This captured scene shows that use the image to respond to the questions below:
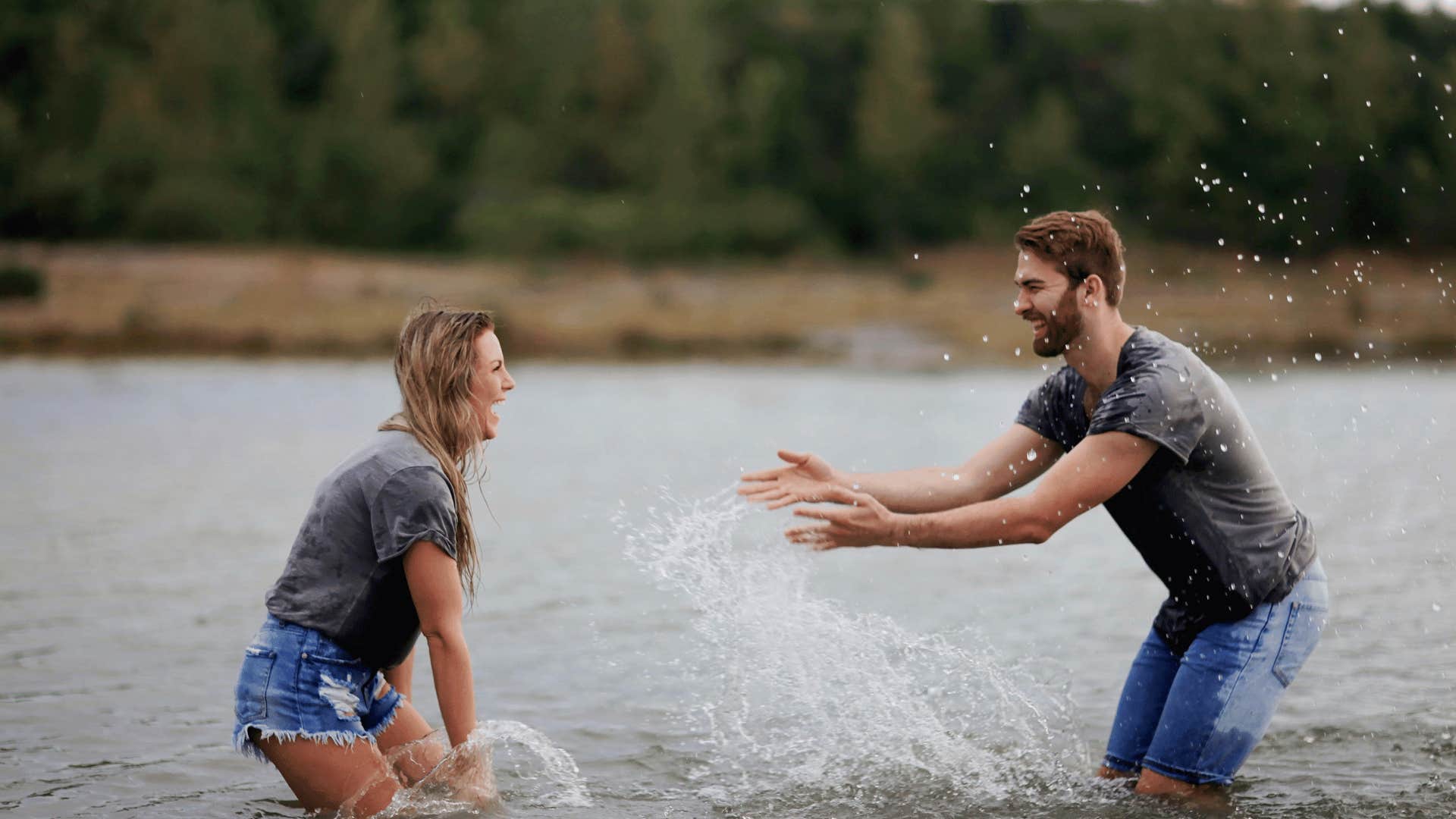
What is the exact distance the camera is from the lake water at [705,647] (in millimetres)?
6543

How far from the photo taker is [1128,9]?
8706 cm

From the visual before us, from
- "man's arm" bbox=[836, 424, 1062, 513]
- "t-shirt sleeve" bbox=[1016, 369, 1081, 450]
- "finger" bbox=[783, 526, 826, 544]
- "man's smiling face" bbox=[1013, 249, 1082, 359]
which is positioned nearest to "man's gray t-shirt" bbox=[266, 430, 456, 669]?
"finger" bbox=[783, 526, 826, 544]

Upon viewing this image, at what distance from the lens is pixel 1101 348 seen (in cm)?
534

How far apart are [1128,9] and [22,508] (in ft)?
266

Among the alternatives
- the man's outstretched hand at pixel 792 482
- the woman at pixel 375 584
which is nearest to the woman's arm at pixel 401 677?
the woman at pixel 375 584

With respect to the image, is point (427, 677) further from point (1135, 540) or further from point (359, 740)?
point (1135, 540)

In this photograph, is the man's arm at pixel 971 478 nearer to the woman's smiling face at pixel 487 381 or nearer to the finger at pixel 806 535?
the finger at pixel 806 535

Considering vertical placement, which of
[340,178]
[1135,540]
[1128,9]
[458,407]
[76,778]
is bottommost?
[76,778]

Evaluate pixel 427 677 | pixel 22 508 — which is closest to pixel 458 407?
pixel 427 677

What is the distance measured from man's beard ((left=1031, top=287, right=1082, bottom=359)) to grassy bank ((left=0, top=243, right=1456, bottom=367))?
119 feet

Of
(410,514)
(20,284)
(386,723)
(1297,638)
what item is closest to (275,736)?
(386,723)

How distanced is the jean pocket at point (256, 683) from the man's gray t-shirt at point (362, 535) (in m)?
0.13

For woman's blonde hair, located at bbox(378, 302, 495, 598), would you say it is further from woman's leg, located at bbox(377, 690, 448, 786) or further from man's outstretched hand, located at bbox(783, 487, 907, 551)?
man's outstretched hand, located at bbox(783, 487, 907, 551)

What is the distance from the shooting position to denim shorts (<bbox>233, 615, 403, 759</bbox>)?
15.4ft
